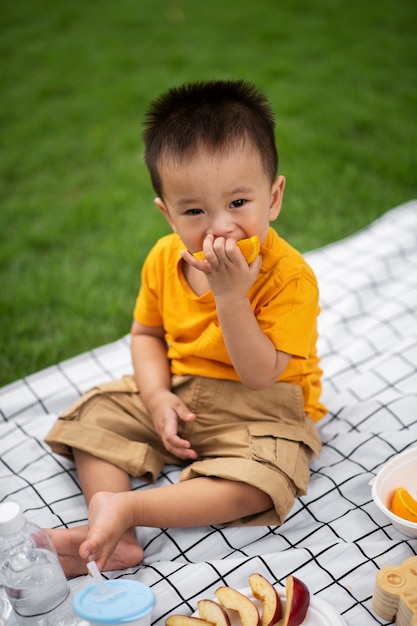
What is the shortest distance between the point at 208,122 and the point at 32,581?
41.9 inches

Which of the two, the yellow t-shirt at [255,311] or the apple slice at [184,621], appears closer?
the apple slice at [184,621]

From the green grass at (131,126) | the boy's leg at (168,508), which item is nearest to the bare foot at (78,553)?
the boy's leg at (168,508)

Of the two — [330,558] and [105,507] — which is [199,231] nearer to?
[105,507]

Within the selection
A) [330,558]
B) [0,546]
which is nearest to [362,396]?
[330,558]

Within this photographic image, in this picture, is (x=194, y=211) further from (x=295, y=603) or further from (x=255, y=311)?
(x=295, y=603)

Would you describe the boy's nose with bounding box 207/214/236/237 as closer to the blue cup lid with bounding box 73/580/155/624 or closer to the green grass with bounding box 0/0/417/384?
the blue cup lid with bounding box 73/580/155/624

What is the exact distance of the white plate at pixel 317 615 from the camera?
132cm

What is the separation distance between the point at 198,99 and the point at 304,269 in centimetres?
49

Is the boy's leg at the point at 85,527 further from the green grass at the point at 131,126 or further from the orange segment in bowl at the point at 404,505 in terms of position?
the green grass at the point at 131,126

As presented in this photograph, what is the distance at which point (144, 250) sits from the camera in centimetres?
321

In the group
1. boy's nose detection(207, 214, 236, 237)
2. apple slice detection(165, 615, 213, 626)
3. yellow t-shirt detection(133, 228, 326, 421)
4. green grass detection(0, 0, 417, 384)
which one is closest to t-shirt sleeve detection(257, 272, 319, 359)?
yellow t-shirt detection(133, 228, 326, 421)

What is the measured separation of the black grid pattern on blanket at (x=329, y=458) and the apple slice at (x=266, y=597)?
0.10m

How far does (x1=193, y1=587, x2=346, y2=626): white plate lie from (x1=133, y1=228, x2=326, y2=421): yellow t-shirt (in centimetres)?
56

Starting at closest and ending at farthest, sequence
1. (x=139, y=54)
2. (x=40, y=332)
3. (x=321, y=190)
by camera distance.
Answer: (x=40, y=332) → (x=321, y=190) → (x=139, y=54)
